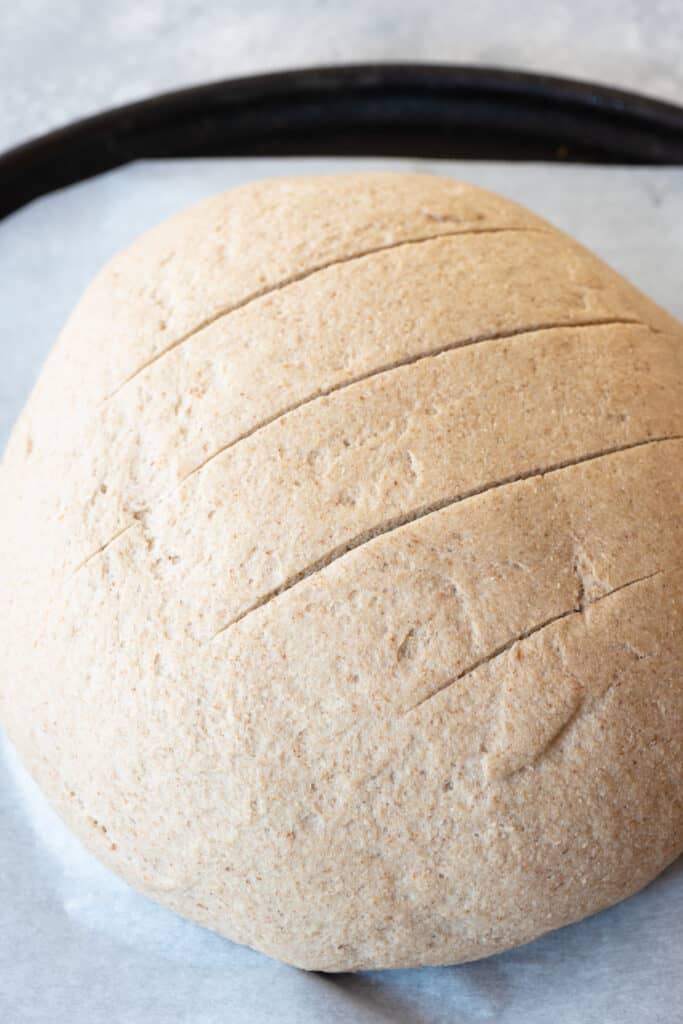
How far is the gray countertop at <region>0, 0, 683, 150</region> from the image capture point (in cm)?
218

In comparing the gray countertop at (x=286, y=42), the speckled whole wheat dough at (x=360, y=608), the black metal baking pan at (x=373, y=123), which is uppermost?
the gray countertop at (x=286, y=42)

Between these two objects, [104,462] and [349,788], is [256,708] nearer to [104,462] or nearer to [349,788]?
[349,788]

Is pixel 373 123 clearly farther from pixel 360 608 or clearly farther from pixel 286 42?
pixel 360 608

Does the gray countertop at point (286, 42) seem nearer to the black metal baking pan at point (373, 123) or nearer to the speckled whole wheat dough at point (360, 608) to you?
the black metal baking pan at point (373, 123)

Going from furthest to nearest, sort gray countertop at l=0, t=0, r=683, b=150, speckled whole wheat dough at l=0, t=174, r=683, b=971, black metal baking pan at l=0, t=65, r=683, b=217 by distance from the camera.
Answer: gray countertop at l=0, t=0, r=683, b=150, black metal baking pan at l=0, t=65, r=683, b=217, speckled whole wheat dough at l=0, t=174, r=683, b=971

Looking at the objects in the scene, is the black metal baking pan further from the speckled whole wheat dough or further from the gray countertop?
the speckled whole wheat dough

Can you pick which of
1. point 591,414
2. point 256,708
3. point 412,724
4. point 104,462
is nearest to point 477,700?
point 412,724

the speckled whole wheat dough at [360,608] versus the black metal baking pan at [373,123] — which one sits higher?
the black metal baking pan at [373,123]

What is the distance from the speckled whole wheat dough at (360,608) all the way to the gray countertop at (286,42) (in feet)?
3.96

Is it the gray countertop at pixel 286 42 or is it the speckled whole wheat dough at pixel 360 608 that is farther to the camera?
the gray countertop at pixel 286 42

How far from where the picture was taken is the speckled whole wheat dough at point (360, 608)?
992 mm

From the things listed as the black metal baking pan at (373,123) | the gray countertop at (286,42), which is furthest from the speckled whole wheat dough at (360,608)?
the gray countertop at (286,42)

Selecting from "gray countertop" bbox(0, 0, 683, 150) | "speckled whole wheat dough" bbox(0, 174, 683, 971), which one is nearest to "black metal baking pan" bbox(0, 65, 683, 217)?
"gray countertop" bbox(0, 0, 683, 150)

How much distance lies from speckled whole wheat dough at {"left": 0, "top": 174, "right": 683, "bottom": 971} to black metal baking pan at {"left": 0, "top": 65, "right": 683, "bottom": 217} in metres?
0.76
